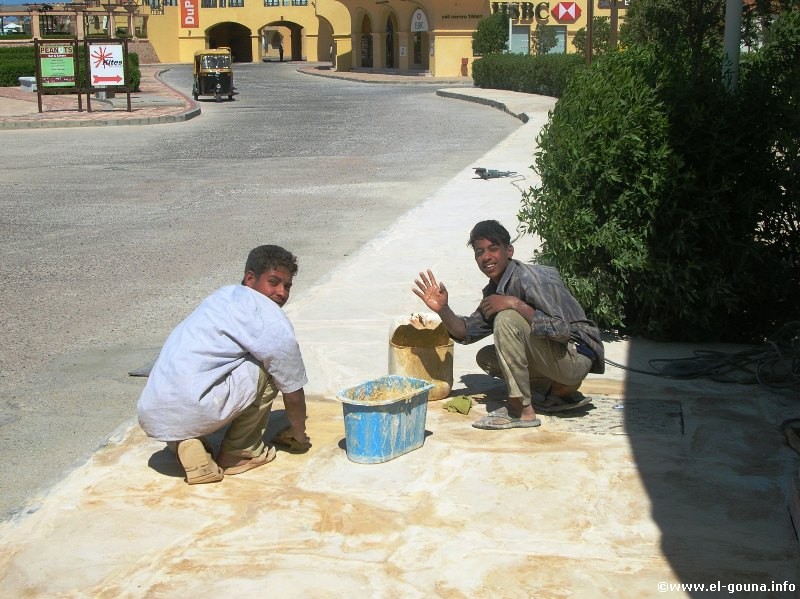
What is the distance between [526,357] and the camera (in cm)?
519

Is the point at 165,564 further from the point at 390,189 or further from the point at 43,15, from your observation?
the point at 43,15

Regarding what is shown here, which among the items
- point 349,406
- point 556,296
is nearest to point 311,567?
point 349,406

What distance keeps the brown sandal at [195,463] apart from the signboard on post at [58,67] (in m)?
26.9

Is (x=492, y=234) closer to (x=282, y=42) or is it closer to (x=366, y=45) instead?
(x=366, y=45)

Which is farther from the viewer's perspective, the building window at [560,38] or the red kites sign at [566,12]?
the building window at [560,38]

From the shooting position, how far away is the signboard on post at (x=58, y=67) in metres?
29.9

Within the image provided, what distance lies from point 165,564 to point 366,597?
781mm

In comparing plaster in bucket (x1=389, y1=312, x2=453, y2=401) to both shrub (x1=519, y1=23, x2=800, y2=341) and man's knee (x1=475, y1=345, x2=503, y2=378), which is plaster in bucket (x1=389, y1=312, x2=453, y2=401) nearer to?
man's knee (x1=475, y1=345, x2=503, y2=378)

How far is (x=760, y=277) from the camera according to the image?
6625mm

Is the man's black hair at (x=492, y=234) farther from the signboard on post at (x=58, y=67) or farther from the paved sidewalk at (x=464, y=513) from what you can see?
the signboard on post at (x=58, y=67)

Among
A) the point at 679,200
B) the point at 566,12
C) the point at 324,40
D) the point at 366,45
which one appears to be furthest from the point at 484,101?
the point at 324,40

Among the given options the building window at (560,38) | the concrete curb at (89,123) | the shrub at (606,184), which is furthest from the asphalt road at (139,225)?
the building window at (560,38)

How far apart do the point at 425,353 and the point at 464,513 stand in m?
1.56

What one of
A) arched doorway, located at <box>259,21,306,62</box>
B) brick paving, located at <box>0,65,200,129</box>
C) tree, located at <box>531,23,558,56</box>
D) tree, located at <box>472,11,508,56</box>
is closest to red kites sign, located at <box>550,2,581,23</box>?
tree, located at <box>531,23,558,56</box>
